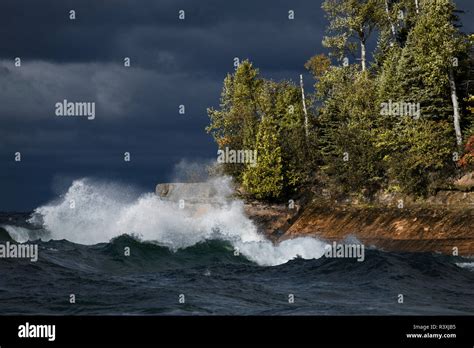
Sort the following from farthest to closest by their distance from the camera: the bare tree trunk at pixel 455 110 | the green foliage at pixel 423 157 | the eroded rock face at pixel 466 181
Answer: the bare tree trunk at pixel 455 110 → the green foliage at pixel 423 157 → the eroded rock face at pixel 466 181

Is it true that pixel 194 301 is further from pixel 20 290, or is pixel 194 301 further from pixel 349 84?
pixel 349 84

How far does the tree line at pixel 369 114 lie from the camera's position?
47.4m

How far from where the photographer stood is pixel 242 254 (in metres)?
38.0

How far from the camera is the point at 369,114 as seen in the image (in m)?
55.8

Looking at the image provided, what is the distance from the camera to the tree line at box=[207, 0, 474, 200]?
47406mm

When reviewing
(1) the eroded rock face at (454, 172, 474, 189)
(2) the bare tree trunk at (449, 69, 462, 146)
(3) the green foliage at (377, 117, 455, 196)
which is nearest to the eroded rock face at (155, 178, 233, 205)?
(3) the green foliage at (377, 117, 455, 196)

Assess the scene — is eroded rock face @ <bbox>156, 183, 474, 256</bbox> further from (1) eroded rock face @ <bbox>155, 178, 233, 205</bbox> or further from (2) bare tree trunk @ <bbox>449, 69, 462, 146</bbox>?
(2) bare tree trunk @ <bbox>449, 69, 462, 146</bbox>

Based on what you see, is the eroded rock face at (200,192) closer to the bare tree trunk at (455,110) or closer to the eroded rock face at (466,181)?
the bare tree trunk at (455,110)

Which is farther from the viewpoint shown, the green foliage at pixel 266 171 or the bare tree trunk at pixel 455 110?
the green foliage at pixel 266 171

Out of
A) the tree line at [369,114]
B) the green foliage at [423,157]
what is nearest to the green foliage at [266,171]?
the tree line at [369,114]

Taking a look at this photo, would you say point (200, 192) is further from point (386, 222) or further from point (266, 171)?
point (386, 222)
